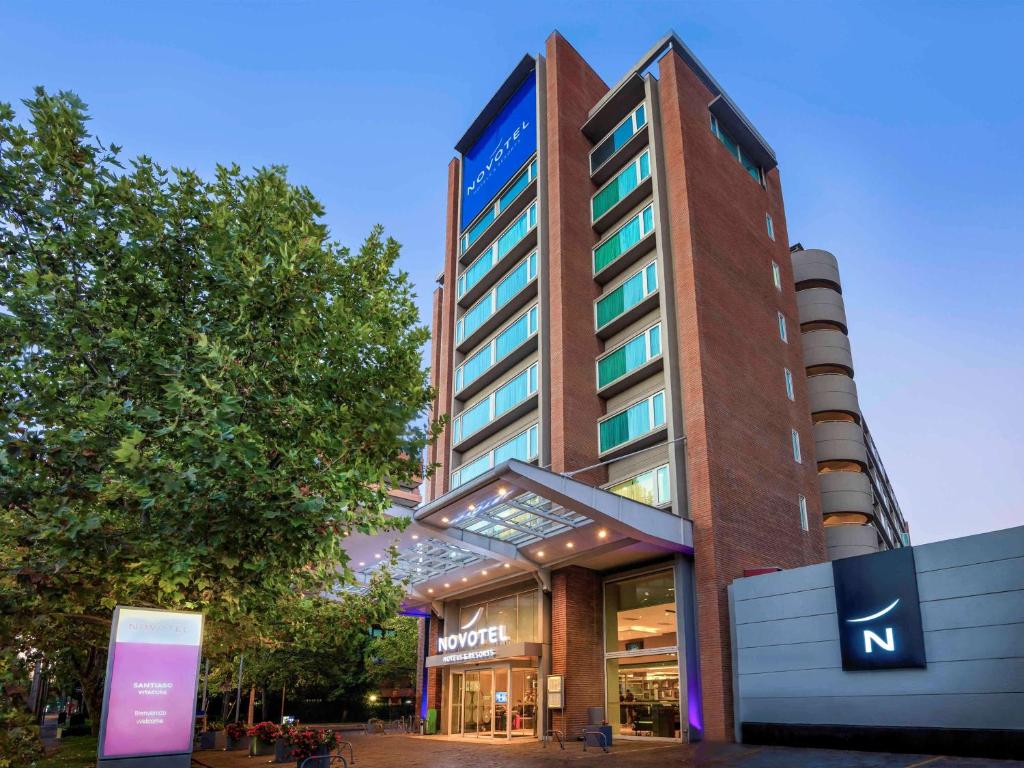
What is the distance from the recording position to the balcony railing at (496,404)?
1288 inches

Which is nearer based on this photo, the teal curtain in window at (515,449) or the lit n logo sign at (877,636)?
the lit n logo sign at (877,636)

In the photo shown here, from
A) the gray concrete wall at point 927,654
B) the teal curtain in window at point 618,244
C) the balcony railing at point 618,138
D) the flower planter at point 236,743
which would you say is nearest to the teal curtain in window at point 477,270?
the balcony railing at point 618,138

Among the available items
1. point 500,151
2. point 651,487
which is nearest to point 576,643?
point 651,487

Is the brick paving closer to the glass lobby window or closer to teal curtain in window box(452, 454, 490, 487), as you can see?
the glass lobby window

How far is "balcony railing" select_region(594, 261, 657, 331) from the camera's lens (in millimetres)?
30031

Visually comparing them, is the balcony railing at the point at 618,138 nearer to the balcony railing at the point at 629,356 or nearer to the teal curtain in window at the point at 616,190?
the teal curtain in window at the point at 616,190

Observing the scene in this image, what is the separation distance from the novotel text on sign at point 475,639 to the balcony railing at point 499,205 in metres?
21.8

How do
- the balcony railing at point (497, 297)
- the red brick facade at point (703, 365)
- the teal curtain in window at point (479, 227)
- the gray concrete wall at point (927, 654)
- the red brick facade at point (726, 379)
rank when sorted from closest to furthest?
the gray concrete wall at point (927, 654), the red brick facade at point (726, 379), the red brick facade at point (703, 365), the balcony railing at point (497, 297), the teal curtain in window at point (479, 227)

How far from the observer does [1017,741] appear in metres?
15.2

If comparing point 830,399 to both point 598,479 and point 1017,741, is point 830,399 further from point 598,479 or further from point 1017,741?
point 1017,741

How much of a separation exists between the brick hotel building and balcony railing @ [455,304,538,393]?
0.22m

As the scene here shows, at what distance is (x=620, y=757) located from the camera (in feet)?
61.6

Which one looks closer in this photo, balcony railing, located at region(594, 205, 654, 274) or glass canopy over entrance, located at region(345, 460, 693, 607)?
glass canopy over entrance, located at region(345, 460, 693, 607)

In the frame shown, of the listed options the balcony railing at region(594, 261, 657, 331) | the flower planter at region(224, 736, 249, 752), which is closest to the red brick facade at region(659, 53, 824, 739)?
the balcony railing at region(594, 261, 657, 331)
